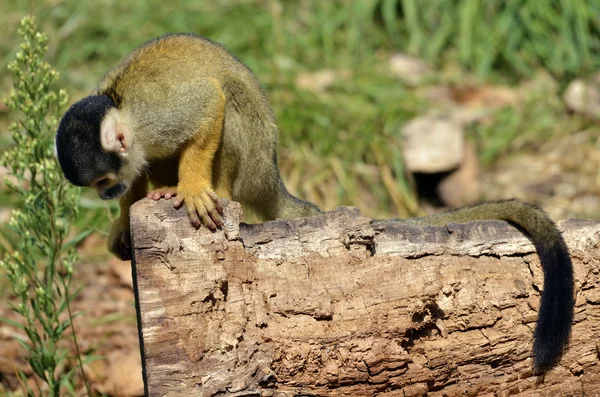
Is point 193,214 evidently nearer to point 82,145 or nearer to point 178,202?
point 178,202

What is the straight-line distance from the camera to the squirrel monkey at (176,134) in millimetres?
3268

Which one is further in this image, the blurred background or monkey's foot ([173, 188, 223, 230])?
the blurred background

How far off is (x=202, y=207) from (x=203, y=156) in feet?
1.66

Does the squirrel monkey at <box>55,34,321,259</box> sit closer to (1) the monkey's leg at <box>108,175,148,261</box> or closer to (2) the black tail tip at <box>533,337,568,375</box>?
(1) the monkey's leg at <box>108,175,148,261</box>

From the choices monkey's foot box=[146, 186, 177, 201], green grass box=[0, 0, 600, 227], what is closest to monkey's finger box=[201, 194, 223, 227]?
monkey's foot box=[146, 186, 177, 201]

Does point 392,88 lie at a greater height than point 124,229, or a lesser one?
greater

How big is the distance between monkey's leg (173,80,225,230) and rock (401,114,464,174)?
304 centimetres

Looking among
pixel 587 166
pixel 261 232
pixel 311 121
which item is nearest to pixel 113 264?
pixel 311 121

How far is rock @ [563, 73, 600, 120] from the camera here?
6.91 meters

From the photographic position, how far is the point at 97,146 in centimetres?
328

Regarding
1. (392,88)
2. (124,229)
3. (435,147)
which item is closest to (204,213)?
Result: (124,229)

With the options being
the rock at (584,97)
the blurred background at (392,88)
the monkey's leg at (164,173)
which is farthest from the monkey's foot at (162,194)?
the rock at (584,97)

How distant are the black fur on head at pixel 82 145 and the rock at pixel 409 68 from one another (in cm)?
471

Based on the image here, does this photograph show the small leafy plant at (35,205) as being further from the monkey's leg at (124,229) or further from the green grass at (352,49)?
the green grass at (352,49)
